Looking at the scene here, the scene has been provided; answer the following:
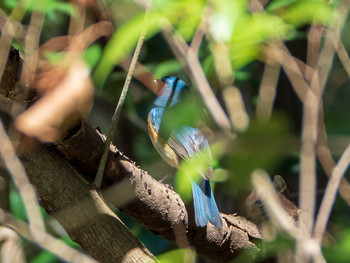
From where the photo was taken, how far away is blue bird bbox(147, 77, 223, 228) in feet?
8.25

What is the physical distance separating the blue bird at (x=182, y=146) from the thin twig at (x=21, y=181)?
0.74 m

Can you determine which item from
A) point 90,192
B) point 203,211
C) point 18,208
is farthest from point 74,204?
point 18,208

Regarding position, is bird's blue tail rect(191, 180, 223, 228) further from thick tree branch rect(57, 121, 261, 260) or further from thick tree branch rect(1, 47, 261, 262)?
thick tree branch rect(1, 47, 261, 262)

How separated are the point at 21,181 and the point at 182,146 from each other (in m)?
1.62

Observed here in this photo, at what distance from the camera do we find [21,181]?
5.58 feet

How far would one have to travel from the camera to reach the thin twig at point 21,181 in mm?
1622

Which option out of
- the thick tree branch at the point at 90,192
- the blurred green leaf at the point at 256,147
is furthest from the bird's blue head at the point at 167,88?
the blurred green leaf at the point at 256,147

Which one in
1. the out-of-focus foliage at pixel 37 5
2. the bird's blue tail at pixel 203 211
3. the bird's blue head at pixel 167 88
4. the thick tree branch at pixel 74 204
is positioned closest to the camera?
the thick tree branch at pixel 74 204

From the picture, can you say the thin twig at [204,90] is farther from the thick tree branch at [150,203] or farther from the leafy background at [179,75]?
the thick tree branch at [150,203]

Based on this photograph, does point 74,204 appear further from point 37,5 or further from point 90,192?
point 37,5

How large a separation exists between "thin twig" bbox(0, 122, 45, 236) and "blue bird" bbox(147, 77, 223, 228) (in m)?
0.74

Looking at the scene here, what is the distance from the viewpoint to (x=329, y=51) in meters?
1.73

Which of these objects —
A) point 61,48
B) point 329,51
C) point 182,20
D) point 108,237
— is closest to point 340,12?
point 329,51

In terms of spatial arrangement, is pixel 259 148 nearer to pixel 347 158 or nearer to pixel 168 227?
pixel 347 158
